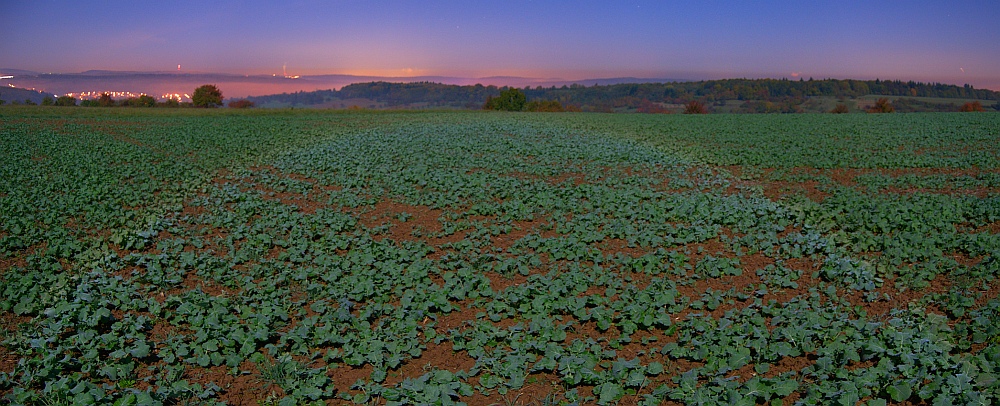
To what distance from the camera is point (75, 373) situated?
534 centimetres

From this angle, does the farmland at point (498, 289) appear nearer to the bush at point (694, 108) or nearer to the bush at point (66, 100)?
the bush at point (694, 108)

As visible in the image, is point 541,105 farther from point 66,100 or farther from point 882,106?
point 66,100

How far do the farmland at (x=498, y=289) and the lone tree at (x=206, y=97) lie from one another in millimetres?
90965

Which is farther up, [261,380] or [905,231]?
[905,231]

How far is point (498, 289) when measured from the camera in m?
8.08

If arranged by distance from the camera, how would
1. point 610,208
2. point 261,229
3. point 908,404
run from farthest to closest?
1. point 610,208
2. point 261,229
3. point 908,404

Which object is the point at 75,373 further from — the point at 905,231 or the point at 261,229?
the point at 905,231

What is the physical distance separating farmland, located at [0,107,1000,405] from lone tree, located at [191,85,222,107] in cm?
9097

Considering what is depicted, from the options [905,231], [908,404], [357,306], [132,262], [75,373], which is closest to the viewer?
[908,404]

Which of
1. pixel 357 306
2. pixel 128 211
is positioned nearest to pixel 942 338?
pixel 357 306

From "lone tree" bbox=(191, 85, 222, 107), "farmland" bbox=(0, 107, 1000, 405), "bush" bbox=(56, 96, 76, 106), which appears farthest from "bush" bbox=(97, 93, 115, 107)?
"farmland" bbox=(0, 107, 1000, 405)

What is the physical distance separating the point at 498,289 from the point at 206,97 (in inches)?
4189

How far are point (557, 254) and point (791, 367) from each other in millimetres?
4131

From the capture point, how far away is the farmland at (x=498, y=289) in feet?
17.4
